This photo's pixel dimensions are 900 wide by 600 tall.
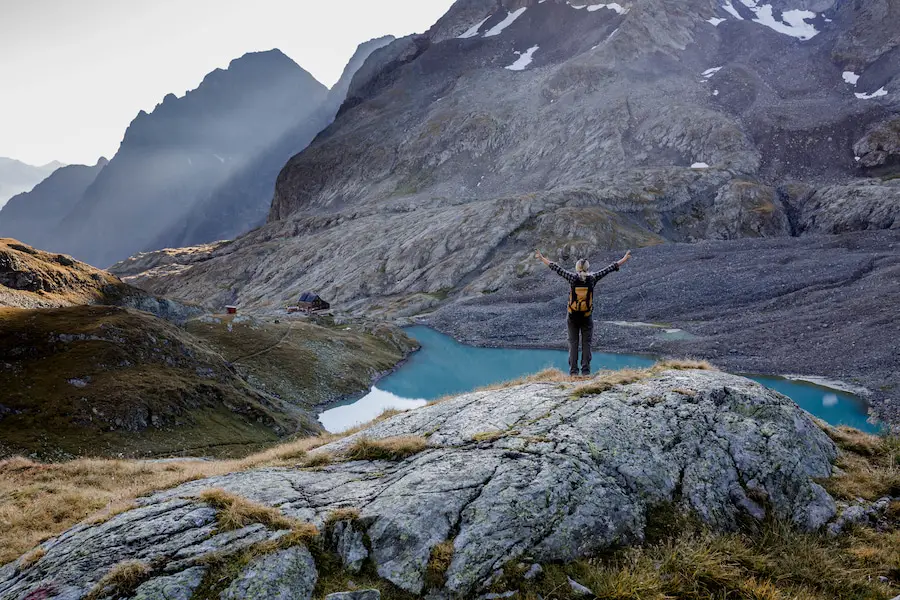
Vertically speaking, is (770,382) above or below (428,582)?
below

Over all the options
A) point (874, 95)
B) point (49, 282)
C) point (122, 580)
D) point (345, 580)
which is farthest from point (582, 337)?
point (874, 95)

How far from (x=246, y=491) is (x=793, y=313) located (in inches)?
2585

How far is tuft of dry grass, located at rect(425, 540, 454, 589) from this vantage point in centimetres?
748

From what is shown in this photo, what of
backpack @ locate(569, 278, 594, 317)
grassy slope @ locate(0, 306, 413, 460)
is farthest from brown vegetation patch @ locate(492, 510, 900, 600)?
grassy slope @ locate(0, 306, 413, 460)

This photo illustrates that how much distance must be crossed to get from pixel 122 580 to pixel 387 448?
5191 mm

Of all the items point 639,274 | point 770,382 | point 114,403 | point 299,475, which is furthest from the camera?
point 639,274

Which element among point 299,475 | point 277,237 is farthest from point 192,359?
point 277,237

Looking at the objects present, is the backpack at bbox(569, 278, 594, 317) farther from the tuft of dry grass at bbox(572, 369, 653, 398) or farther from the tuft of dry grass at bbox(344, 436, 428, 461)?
the tuft of dry grass at bbox(344, 436, 428, 461)

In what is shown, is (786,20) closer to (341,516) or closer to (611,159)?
(611,159)

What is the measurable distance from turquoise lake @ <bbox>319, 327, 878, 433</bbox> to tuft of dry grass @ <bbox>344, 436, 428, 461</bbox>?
25.3 m

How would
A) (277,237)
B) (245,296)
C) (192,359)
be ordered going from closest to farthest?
(192,359) < (245,296) < (277,237)

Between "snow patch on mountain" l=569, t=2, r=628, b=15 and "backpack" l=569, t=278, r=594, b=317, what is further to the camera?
"snow patch on mountain" l=569, t=2, r=628, b=15

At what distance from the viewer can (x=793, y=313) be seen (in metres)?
58.2

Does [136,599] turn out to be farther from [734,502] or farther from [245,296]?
[245,296]
